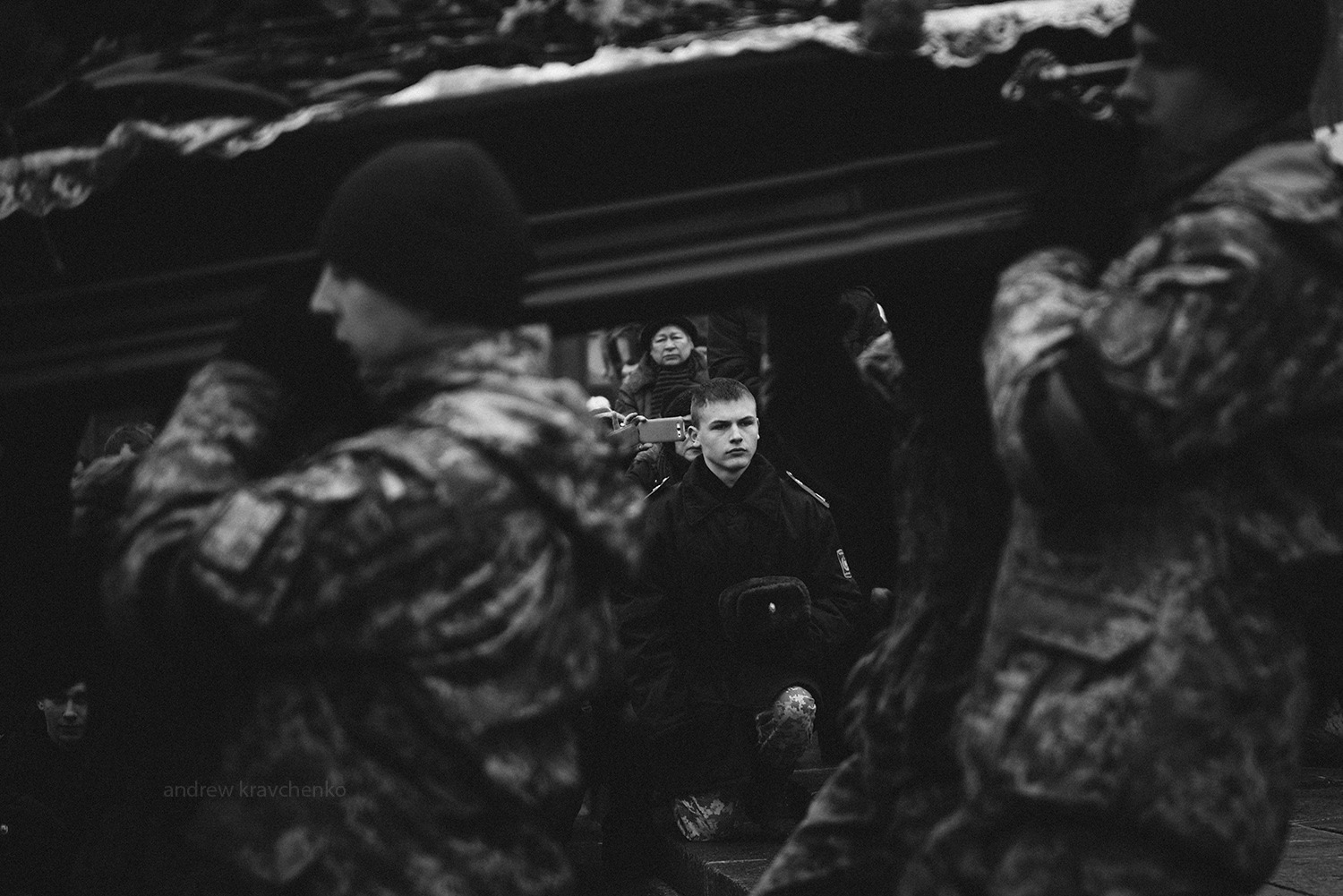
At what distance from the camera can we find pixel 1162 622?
7.11 feet

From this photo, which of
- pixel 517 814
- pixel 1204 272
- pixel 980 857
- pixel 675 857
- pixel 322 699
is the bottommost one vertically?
pixel 675 857

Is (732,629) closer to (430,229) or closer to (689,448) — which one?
(689,448)

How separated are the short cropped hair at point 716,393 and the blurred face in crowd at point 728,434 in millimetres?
16

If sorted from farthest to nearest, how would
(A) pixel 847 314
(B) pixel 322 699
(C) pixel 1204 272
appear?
(A) pixel 847 314 → (B) pixel 322 699 → (C) pixel 1204 272

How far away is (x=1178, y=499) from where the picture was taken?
86.9 inches

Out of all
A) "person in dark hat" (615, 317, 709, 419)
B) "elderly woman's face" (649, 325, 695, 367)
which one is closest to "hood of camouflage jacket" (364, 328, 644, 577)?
"person in dark hat" (615, 317, 709, 419)

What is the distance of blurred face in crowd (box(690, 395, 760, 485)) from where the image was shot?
651 cm

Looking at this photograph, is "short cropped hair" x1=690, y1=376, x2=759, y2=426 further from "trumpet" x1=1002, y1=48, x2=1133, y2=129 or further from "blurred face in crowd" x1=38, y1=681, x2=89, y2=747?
"trumpet" x1=1002, y1=48, x2=1133, y2=129

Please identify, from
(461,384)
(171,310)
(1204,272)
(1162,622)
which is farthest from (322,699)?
(1204,272)

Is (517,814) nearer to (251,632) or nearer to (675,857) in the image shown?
(251,632)

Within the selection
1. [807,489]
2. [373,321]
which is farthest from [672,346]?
[373,321]

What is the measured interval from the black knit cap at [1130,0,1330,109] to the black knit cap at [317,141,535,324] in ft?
2.95

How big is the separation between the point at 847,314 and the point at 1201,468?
1192 millimetres

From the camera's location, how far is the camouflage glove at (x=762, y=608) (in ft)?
20.6
